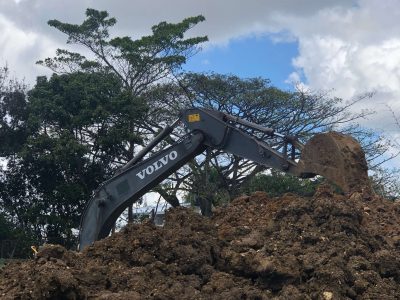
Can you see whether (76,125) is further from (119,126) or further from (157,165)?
(157,165)

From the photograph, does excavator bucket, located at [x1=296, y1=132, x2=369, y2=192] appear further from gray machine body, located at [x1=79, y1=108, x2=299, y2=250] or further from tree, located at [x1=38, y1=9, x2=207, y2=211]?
tree, located at [x1=38, y1=9, x2=207, y2=211]

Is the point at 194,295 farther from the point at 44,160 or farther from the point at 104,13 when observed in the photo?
the point at 104,13

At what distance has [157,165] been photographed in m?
9.85

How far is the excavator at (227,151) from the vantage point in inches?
312

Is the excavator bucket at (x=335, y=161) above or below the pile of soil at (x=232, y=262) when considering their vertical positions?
above

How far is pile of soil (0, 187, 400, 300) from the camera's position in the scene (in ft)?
19.0

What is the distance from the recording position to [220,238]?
7.34m

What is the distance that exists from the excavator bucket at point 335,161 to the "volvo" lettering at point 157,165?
7.64 feet

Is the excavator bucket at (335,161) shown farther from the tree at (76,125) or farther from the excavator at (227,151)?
the tree at (76,125)

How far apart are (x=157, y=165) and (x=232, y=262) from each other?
3547 mm

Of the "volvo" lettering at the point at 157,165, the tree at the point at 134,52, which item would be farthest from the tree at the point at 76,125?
the "volvo" lettering at the point at 157,165

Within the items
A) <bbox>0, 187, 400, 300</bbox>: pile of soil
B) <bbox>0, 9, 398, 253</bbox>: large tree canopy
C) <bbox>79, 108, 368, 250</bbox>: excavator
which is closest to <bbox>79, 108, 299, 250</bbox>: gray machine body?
<bbox>79, 108, 368, 250</bbox>: excavator

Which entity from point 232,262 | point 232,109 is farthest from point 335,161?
point 232,109

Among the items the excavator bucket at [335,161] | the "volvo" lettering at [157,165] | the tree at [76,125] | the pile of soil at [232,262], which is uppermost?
the tree at [76,125]
